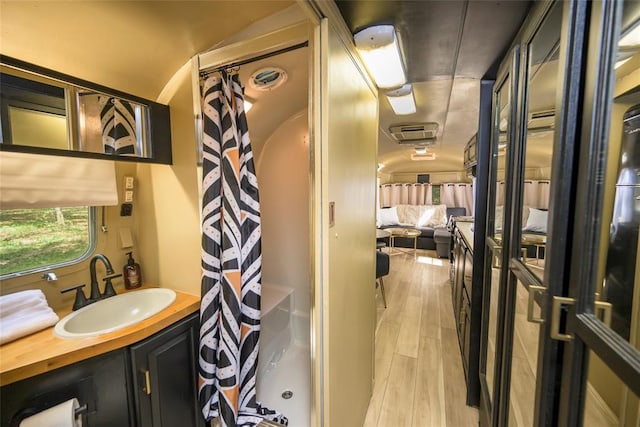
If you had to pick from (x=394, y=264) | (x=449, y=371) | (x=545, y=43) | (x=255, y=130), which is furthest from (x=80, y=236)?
(x=394, y=264)

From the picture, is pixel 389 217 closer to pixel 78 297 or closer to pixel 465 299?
pixel 465 299

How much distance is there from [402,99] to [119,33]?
184cm

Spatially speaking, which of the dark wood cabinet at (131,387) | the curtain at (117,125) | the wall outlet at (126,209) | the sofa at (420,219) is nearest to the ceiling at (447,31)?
the curtain at (117,125)

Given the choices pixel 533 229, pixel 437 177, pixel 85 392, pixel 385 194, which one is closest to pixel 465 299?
pixel 533 229

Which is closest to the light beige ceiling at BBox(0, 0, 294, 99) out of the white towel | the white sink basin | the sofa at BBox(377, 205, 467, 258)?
the white towel

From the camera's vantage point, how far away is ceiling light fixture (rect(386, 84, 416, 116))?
6.18 ft

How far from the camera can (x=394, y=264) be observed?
16.8 ft

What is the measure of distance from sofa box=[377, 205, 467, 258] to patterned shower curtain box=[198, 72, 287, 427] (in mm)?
5580

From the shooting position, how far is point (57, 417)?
0.89m

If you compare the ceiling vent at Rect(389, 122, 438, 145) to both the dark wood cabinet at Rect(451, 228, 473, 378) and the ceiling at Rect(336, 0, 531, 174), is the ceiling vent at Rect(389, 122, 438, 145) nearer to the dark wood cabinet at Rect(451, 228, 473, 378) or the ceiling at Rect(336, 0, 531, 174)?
the ceiling at Rect(336, 0, 531, 174)

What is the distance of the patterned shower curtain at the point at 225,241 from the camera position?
130 centimetres

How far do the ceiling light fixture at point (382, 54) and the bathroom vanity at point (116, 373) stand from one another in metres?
1.54

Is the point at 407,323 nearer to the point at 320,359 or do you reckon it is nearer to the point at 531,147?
the point at 320,359

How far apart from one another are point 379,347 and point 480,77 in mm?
2281
